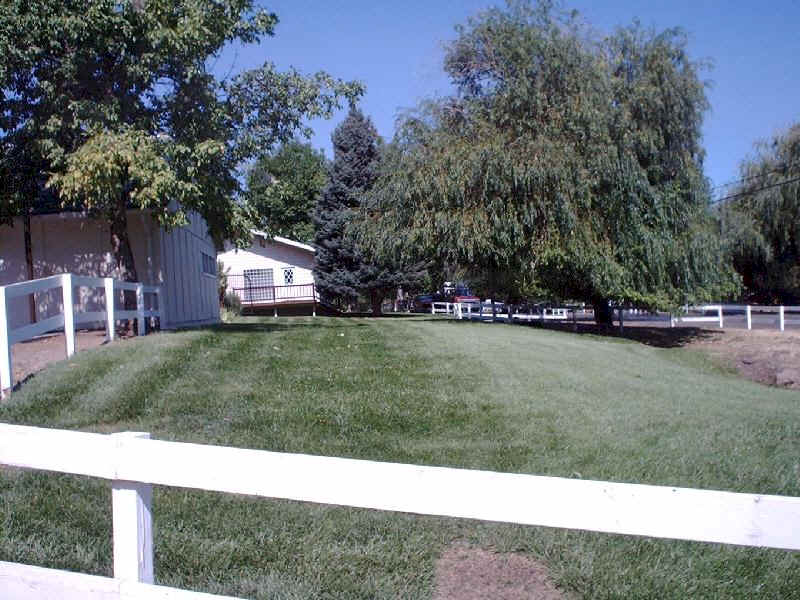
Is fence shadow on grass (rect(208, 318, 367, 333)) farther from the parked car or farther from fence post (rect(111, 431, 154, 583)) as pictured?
the parked car

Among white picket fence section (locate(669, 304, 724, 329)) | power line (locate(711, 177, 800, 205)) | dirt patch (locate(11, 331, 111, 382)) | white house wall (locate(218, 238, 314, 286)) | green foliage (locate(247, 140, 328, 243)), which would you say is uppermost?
green foliage (locate(247, 140, 328, 243))

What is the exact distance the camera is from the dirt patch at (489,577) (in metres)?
4.20

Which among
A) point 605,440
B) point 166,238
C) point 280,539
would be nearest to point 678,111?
point 166,238

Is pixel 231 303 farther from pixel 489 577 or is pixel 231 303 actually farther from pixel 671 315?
pixel 489 577

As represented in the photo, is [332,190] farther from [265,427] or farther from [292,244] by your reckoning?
[265,427]

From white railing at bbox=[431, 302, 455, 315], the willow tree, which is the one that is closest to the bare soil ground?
the willow tree

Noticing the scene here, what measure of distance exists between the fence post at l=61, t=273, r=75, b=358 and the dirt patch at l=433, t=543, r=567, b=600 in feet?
24.0

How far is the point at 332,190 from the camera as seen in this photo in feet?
133

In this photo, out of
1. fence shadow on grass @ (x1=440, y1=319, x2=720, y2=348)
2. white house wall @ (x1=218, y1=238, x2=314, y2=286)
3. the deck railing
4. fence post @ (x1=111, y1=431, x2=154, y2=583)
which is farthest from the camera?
white house wall @ (x1=218, y1=238, x2=314, y2=286)

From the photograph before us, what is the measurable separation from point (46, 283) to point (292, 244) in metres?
33.6

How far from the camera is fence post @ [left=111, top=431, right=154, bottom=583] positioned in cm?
318

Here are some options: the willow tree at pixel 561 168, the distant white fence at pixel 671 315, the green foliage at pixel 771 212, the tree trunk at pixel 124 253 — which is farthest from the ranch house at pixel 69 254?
the green foliage at pixel 771 212

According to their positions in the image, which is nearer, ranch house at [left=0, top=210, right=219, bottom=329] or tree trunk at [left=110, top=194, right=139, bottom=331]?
tree trunk at [left=110, top=194, right=139, bottom=331]

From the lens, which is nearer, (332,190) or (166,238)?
(166,238)
